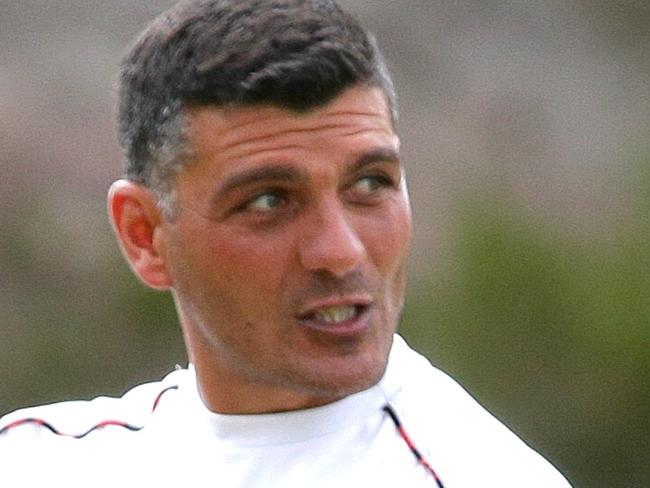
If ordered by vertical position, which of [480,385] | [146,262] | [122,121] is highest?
[122,121]

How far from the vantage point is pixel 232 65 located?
2.32 meters

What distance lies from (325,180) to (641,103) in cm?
605

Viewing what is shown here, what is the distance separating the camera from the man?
2.28m

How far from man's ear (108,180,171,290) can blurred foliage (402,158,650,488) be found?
323cm

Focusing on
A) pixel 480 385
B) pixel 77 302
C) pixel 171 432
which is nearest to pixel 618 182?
pixel 480 385

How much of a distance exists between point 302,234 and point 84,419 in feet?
2.02

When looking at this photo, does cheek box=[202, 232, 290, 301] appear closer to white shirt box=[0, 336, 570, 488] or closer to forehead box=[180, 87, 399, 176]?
forehead box=[180, 87, 399, 176]

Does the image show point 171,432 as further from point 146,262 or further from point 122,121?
point 122,121

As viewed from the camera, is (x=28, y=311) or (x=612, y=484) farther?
(x=28, y=311)

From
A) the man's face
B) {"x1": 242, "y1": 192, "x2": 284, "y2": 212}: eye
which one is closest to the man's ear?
the man's face

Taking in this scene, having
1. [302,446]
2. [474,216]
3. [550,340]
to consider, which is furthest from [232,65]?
[474,216]

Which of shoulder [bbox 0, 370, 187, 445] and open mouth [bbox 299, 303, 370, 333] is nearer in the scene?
open mouth [bbox 299, 303, 370, 333]

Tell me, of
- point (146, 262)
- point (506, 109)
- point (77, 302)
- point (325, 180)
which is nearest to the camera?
Result: point (325, 180)

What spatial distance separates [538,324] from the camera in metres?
5.79
